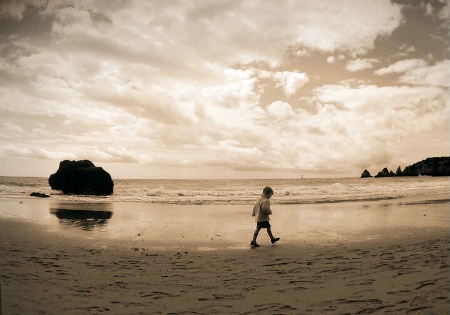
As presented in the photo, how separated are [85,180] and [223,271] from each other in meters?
45.7

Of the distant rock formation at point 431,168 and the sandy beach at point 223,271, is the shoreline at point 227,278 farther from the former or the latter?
the distant rock formation at point 431,168

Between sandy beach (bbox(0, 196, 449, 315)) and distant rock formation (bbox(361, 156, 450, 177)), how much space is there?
151 meters

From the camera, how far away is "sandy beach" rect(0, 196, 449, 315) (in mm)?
5668

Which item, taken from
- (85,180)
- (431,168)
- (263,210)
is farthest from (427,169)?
(263,210)

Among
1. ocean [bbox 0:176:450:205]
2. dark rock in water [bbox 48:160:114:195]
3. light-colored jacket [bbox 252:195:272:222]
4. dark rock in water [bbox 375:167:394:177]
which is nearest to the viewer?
light-colored jacket [bbox 252:195:272:222]

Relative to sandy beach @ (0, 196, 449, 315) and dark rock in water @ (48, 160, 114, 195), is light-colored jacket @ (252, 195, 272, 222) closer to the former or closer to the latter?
sandy beach @ (0, 196, 449, 315)

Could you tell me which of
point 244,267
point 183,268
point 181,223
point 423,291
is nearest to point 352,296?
point 423,291

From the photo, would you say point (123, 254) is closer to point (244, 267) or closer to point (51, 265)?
point (51, 265)

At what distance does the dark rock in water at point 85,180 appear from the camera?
4809cm

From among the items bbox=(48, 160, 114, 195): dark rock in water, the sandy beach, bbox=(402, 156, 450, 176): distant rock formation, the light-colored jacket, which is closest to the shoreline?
the sandy beach

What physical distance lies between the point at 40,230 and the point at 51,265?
6798 millimetres

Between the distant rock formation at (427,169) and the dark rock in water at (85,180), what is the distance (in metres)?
142

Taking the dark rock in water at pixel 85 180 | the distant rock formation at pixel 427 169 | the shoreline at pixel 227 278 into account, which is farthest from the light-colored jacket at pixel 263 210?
the distant rock formation at pixel 427 169

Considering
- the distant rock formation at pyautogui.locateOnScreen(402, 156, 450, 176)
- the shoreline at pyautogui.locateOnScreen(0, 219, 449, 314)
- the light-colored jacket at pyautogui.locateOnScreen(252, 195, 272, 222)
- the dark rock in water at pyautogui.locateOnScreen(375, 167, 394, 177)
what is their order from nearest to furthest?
1. the shoreline at pyautogui.locateOnScreen(0, 219, 449, 314)
2. the light-colored jacket at pyautogui.locateOnScreen(252, 195, 272, 222)
3. the distant rock formation at pyautogui.locateOnScreen(402, 156, 450, 176)
4. the dark rock in water at pyautogui.locateOnScreen(375, 167, 394, 177)
